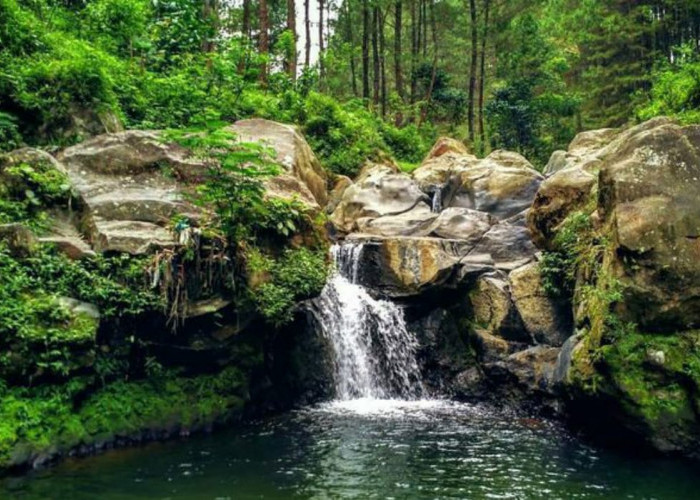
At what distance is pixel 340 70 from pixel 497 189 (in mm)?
17651

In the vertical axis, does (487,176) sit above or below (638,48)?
below

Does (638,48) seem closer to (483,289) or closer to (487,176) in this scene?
(487,176)

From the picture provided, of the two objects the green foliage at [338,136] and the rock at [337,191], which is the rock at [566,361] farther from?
the green foliage at [338,136]

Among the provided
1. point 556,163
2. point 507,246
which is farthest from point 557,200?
point 556,163

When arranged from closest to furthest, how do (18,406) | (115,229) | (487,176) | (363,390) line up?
1. (18,406)
2. (115,229)
3. (363,390)
4. (487,176)

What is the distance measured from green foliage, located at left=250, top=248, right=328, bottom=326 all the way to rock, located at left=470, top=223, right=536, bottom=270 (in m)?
6.03

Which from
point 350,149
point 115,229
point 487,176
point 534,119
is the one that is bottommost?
point 115,229

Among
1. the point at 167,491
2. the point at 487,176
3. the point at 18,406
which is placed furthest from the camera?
the point at 487,176

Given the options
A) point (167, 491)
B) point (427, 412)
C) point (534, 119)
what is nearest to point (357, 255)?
point (427, 412)

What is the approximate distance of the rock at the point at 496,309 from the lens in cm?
1600

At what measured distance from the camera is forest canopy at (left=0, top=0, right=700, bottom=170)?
14.5 metres

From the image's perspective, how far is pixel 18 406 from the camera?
31.8ft

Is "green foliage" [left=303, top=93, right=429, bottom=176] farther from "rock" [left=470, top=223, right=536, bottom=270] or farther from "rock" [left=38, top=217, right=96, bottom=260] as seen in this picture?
"rock" [left=38, top=217, right=96, bottom=260]

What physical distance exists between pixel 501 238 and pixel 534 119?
2011 centimetres
